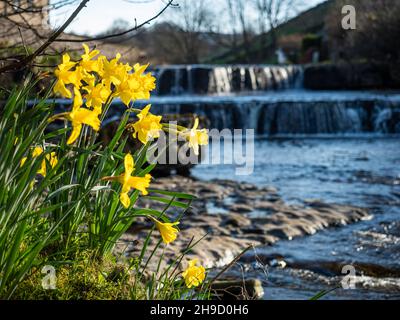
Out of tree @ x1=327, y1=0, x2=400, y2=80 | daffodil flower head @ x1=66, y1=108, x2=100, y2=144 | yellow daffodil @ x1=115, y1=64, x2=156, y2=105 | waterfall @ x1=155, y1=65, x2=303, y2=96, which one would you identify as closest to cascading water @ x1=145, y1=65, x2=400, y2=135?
waterfall @ x1=155, y1=65, x2=303, y2=96

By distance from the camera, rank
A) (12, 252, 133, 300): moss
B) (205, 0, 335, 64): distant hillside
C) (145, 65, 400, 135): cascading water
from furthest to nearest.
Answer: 1. (205, 0, 335, 64): distant hillside
2. (145, 65, 400, 135): cascading water
3. (12, 252, 133, 300): moss

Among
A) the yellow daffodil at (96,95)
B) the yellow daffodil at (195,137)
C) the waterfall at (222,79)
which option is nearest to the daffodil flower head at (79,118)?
the yellow daffodil at (96,95)

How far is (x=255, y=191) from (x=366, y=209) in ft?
5.87

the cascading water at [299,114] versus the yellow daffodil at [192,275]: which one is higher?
the yellow daffodil at [192,275]

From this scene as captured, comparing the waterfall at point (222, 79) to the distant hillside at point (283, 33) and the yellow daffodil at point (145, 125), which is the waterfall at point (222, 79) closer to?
the distant hillside at point (283, 33)

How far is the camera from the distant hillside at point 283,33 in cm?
4422

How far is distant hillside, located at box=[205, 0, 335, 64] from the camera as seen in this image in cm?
4422

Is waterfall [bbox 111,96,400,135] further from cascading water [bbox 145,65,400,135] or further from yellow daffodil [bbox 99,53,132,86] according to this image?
yellow daffodil [bbox 99,53,132,86]

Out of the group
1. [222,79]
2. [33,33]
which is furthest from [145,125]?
[222,79]

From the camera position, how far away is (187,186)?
9.16 meters

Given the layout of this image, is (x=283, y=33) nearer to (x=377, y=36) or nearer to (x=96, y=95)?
(x=377, y=36)

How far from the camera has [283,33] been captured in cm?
4925

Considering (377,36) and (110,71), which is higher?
(377,36)
